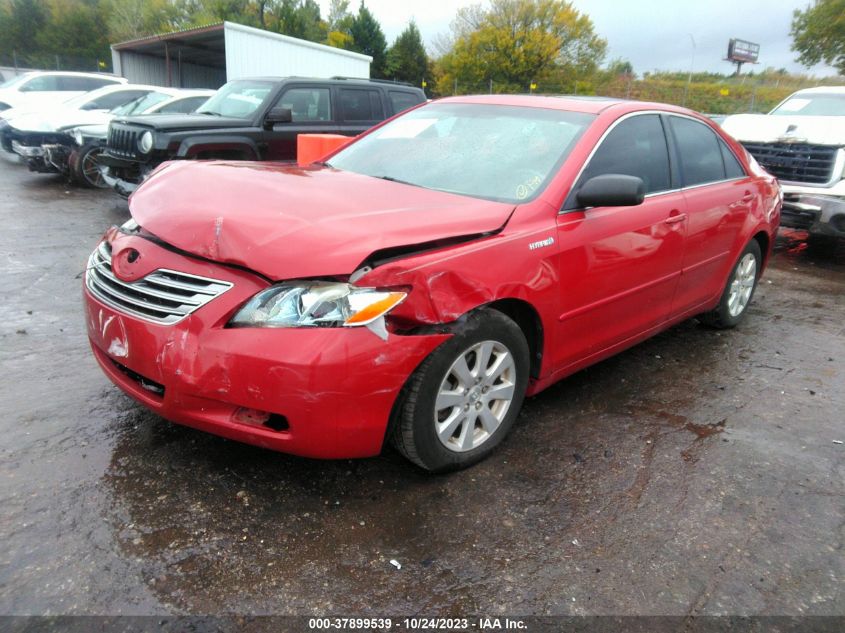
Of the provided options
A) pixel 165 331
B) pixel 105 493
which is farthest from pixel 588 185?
pixel 105 493

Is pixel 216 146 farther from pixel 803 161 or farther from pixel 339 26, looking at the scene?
pixel 339 26

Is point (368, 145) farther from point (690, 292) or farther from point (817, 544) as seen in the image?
point (817, 544)

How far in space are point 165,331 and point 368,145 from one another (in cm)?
203

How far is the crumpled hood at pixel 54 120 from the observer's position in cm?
1005

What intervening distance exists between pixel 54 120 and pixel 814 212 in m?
11.1

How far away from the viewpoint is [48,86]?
14.9m

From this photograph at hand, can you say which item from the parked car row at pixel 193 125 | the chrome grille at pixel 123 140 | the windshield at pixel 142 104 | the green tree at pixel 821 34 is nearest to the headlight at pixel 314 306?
the parked car row at pixel 193 125

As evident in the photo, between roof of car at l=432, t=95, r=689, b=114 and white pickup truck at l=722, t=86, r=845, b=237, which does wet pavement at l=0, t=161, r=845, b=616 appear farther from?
white pickup truck at l=722, t=86, r=845, b=237

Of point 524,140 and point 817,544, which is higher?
point 524,140

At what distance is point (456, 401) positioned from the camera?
8.77 ft

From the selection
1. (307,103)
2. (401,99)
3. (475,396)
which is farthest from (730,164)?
(401,99)

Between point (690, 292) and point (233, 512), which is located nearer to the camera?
point (233, 512)

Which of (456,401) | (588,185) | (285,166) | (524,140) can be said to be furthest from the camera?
(285,166)

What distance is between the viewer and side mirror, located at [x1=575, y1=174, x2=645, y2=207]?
3.01 meters
